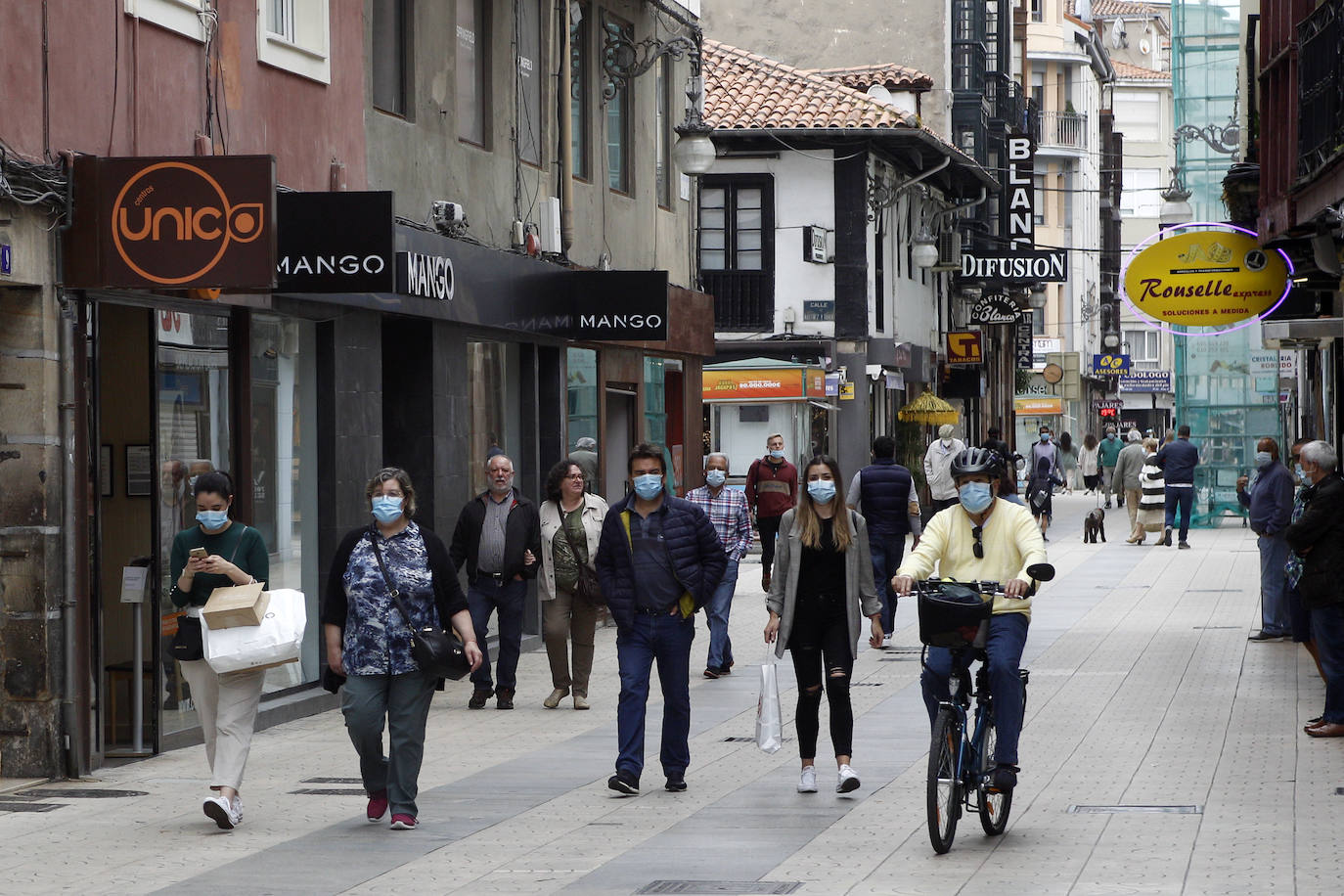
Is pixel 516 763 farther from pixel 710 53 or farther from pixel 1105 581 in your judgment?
pixel 710 53

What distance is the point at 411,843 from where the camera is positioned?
9594 mm

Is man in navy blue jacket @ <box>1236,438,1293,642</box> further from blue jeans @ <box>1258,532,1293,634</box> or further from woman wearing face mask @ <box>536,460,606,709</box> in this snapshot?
woman wearing face mask @ <box>536,460,606,709</box>

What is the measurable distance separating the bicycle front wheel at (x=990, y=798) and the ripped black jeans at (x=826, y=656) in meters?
1.30

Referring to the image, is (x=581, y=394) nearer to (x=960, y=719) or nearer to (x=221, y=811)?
(x=221, y=811)

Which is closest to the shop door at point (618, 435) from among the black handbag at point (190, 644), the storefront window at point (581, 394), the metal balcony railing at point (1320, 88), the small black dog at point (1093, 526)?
the storefront window at point (581, 394)

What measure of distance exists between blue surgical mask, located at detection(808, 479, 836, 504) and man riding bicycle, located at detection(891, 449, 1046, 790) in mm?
1265

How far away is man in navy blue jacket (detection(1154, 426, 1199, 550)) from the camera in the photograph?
32750 millimetres

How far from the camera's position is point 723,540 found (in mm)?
16234

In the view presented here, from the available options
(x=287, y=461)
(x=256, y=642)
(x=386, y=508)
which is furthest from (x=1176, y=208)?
(x=256, y=642)

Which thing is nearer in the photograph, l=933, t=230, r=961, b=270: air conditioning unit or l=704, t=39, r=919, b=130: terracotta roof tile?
l=704, t=39, r=919, b=130: terracotta roof tile

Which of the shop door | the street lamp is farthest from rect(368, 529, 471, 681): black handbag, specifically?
the street lamp

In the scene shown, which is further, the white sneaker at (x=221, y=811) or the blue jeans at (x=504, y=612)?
the blue jeans at (x=504, y=612)

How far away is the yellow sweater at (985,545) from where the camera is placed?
962 cm

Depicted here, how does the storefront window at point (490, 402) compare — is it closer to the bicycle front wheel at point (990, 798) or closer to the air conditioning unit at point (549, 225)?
the air conditioning unit at point (549, 225)
